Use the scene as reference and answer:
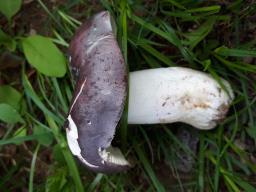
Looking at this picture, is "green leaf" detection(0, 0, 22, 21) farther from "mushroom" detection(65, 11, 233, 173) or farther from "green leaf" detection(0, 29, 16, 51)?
"mushroom" detection(65, 11, 233, 173)

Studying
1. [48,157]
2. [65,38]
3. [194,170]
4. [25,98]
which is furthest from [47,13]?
[194,170]

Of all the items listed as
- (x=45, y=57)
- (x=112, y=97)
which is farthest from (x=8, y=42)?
(x=112, y=97)

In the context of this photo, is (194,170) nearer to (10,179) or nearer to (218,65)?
(218,65)

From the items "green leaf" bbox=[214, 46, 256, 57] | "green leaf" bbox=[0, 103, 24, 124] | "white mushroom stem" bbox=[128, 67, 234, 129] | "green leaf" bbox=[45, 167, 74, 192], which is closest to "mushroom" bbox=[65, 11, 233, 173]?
"white mushroom stem" bbox=[128, 67, 234, 129]

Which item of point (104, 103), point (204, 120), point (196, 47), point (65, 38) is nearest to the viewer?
point (104, 103)

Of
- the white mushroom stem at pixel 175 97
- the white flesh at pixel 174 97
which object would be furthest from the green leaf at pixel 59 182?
the white mushroom stem at pixel 175 97

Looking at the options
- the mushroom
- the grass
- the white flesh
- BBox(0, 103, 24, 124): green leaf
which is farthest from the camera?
BBox(0, 103, 24, 124): green leaf

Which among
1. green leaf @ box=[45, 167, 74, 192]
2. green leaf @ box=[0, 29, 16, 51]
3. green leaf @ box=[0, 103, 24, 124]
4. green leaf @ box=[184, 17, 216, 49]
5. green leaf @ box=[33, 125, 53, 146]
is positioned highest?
green leaf @ box=[0, 29, 16, 51]
